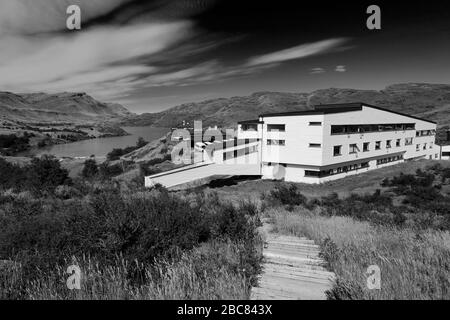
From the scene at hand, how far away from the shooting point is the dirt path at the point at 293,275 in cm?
319

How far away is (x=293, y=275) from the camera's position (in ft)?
12.0

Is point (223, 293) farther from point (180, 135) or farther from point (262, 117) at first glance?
point (180, 135)

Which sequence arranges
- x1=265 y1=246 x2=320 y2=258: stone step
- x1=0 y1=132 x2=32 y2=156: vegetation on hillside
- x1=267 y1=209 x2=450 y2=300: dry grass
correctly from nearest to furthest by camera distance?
x1=267 y1=209 x2=450 y2=300: dry grass < x1=265 y1=246 x2=320 y2=258: stone step < x1=0 y1=132 x2=32 y2=156: vegetation on hillside

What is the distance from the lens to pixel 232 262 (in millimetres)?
4008

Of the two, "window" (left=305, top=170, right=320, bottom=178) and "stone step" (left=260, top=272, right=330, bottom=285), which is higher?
"stone step" (left=260, top=272, right=330, bottom=285)

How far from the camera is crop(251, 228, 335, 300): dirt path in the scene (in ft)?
10.5

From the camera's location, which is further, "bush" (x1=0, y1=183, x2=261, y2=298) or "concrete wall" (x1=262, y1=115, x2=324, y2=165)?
"concrete wall" (x1=262, y1=115, x2=324, y2=165)

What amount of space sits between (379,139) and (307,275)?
125ft

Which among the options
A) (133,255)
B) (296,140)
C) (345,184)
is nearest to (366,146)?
(345,184)

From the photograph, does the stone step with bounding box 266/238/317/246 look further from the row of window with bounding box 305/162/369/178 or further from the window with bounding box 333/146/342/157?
the window with bounding box 333/146/342/157

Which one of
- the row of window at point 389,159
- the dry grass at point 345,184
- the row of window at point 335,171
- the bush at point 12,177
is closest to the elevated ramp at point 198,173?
the dry grass at point 345,184

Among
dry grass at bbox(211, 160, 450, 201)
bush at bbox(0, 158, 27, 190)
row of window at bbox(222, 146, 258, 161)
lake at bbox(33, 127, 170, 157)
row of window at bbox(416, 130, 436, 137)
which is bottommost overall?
lake at bbox(33, 127, 170, 157)

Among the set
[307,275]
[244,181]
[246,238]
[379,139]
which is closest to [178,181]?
[244,181]

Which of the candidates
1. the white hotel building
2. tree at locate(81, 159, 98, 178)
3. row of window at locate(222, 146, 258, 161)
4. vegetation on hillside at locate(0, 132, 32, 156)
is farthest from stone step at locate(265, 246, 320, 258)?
vegetation on hillside at locate(0, 132, 32, 156)
